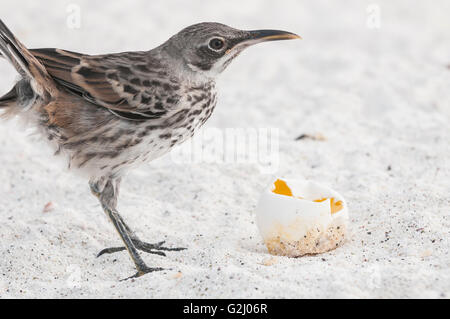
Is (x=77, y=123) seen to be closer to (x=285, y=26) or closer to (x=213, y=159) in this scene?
(x=213, y=159)

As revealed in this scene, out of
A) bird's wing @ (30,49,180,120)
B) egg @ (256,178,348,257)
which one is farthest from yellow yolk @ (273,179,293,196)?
bird's wing @ (30,49,180,120)

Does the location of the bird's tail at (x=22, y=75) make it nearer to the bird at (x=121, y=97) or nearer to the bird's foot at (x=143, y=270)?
the bird at (x=121, y=97)

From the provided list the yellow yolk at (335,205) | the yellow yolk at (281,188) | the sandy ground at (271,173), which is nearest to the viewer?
the sandy ground at (271,173)

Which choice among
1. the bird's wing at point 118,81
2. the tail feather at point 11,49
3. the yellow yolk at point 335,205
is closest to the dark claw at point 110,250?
the bird's wing at point 118,81

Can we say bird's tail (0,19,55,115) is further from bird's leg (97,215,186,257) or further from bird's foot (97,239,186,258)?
bird's foot (97,239,186,258)

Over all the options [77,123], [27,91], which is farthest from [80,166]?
[27,91]

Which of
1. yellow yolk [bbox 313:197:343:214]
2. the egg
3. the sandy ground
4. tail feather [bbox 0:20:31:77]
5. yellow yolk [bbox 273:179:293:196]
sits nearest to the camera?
the sandy ground

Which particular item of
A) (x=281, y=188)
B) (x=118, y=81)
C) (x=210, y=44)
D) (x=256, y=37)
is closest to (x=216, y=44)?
(x=210, y=44)
